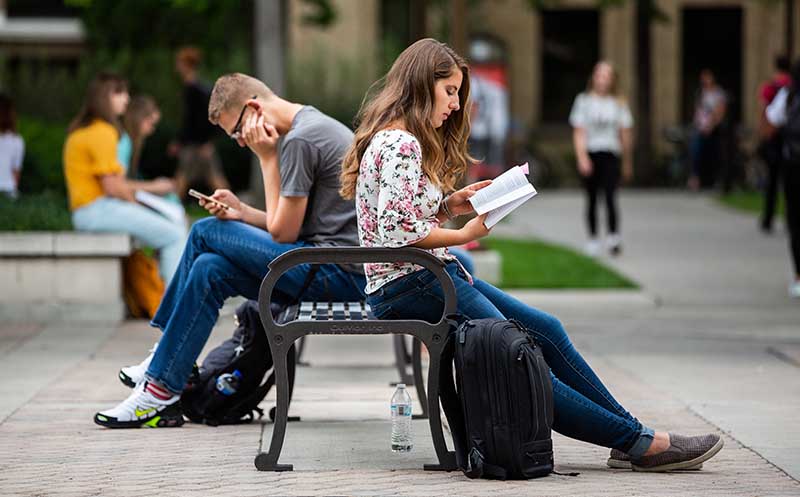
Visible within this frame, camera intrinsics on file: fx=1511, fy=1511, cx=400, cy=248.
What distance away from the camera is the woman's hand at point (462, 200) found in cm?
578

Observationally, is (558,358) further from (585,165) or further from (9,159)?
(585,165)

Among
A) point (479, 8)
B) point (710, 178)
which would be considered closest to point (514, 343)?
point (710, 178)

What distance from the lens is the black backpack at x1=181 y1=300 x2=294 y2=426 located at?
6641mm

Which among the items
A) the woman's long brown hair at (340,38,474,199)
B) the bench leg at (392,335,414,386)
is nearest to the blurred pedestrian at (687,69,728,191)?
the bench leg at (392,335,414,386)

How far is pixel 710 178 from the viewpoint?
27.9 meters

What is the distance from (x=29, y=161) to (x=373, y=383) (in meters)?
9.32

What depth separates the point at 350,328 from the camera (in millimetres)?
5637

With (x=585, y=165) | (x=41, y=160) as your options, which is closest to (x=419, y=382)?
(x=585, y=165)

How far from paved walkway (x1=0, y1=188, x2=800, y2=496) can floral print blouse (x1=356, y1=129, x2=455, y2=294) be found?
892 millimetres

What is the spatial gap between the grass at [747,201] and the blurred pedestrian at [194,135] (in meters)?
7.69

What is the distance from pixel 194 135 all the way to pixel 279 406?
12495 millimetres

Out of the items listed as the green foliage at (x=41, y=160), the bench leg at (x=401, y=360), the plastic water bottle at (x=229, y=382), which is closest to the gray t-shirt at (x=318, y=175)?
the plastic water bottle at (x=229, y=382)

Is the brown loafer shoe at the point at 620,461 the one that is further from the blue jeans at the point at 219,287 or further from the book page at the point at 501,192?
the blue jeans at the point at 219,287

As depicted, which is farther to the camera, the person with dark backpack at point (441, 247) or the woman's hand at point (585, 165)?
the woman's hand at point (585, 165)
